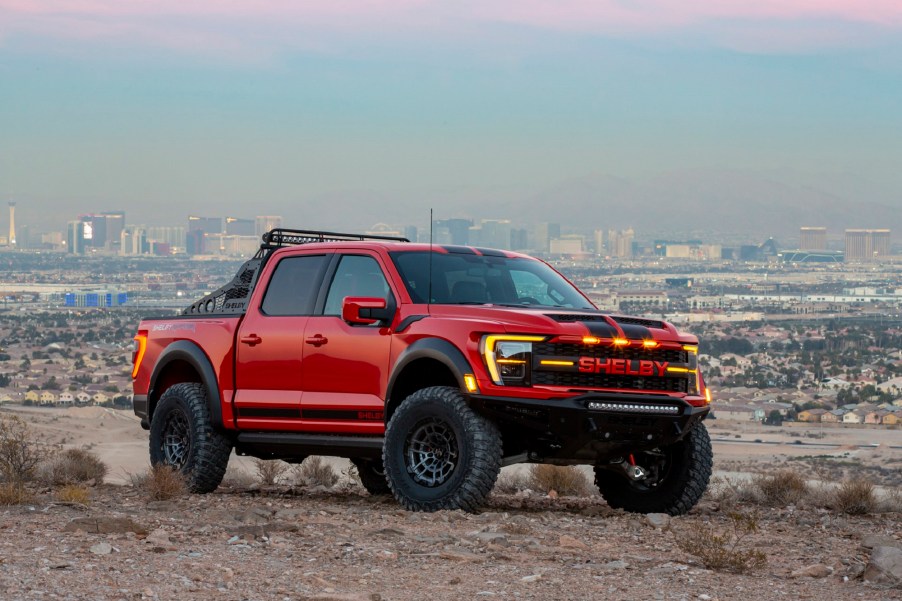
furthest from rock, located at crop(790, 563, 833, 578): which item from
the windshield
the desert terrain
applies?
the windshield

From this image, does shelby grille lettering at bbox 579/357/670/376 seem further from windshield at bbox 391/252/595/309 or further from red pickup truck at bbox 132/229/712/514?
windshield at bbox 391/252/595/309

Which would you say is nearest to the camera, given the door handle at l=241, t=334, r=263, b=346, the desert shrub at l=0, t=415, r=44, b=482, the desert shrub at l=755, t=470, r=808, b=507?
the door handle at l=241, t=334, r=263, b=346

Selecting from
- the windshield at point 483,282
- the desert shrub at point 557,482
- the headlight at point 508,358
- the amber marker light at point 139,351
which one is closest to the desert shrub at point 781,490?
the desert shrub at point 557,482

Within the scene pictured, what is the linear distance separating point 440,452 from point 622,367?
1527 mm

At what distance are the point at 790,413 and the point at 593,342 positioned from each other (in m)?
65.3

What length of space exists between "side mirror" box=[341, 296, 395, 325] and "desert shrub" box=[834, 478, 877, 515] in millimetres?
4576

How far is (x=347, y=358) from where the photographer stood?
1159 cm

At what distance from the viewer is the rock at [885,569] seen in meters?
8.30

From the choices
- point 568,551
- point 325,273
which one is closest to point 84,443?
point 325,273

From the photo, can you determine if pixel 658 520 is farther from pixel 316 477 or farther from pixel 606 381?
pixel 316 477

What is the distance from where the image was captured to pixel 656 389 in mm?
11047

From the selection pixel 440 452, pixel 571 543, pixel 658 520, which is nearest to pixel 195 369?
pixel 440 452

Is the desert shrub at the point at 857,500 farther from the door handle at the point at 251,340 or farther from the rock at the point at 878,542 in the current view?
the door handle at the point at 251,340

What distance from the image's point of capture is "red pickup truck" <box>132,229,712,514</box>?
1055cm
